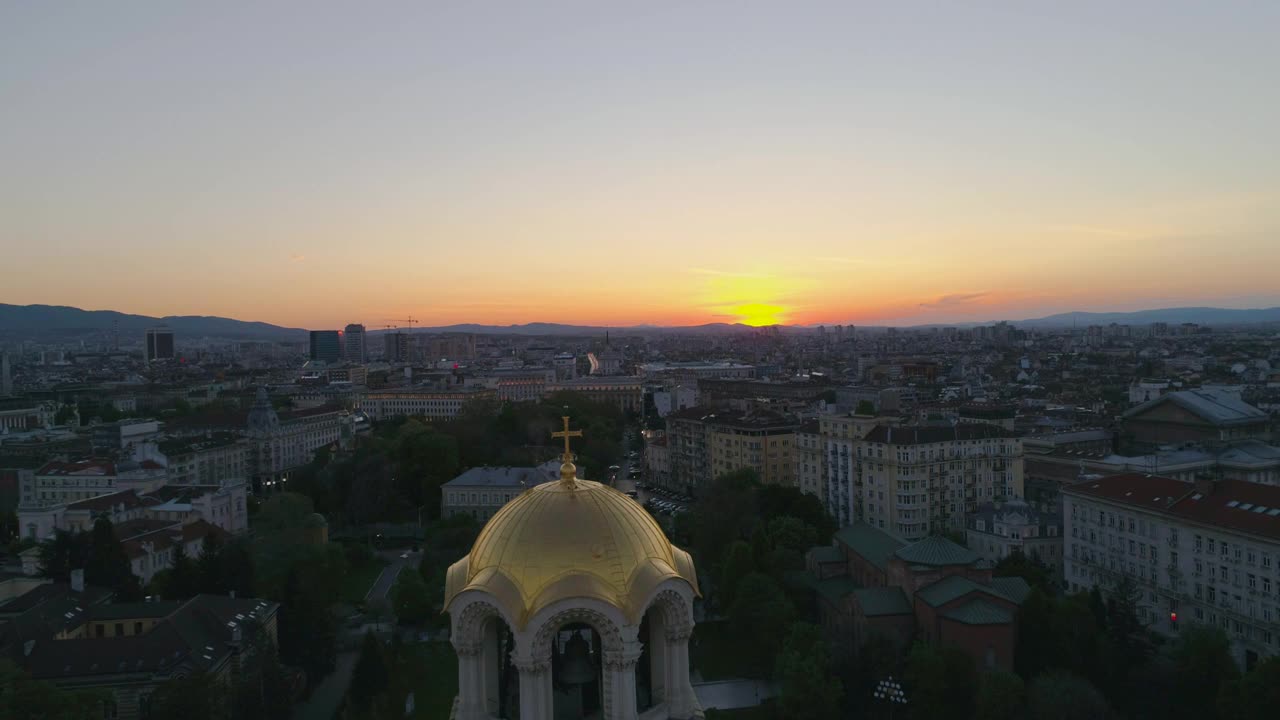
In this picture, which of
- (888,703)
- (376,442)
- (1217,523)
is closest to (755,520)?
(888,703)

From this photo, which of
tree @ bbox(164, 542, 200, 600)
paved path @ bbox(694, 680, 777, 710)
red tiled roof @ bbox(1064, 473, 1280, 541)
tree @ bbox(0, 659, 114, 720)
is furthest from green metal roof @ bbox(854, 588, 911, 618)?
tree @ bbox(164, 542, 200, 600)

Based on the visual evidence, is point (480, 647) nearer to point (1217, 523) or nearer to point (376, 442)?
point (1217, 523)

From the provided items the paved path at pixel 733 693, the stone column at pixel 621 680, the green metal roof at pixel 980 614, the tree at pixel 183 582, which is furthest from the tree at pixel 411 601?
the stone column at pixel 621 680

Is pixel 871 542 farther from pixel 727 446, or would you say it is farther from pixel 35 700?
pixel 35 700

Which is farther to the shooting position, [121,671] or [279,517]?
[279,517]

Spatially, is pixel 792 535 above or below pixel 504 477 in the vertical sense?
below

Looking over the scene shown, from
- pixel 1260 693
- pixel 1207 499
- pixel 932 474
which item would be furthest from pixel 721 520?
pixel 1260 693

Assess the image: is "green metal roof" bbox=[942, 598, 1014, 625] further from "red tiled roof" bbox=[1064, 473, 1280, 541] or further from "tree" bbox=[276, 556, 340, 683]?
"tree" bbox=[276, 556, 340, 683]
